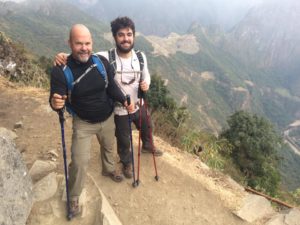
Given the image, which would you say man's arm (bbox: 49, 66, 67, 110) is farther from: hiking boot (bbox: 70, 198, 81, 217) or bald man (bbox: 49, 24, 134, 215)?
hiking boot (bbox: 70, 198, 81, 217)

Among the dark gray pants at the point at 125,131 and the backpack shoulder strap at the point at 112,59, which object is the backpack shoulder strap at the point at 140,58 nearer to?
the backpack shoulder strap at the point at 112,59

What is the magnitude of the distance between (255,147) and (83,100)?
64.1ft

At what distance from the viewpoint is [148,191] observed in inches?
271

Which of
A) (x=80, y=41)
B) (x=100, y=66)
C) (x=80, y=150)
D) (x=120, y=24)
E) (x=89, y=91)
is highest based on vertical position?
(x=120, y=24)

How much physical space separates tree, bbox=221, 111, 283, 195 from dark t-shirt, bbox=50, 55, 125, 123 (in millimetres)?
15816

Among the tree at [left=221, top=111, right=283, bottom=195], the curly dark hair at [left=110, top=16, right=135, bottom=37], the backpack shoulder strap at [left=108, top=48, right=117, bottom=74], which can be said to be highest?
the curly dark hair at [left=110, top=16, right=135, bottom=37]

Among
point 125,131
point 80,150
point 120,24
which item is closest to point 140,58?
point 120,24

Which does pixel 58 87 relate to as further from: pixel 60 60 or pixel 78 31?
pixel 78 31

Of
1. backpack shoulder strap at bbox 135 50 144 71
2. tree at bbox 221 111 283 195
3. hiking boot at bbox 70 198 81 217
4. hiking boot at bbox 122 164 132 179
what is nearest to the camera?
hiking boot at bbox 70 198 81 217

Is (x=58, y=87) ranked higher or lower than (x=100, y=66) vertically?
lower

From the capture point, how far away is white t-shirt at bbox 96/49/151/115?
19.3 feet

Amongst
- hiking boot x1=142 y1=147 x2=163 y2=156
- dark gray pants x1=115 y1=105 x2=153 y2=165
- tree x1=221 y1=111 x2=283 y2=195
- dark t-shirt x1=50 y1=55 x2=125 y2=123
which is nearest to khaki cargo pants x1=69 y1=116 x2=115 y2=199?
dark t-shirt x1=50 y1=55 x2=125 y2=123

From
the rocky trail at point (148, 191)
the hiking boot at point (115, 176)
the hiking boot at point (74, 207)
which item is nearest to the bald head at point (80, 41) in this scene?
the hiking boot at point (74, 207)

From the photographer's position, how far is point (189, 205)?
6.84 metres
